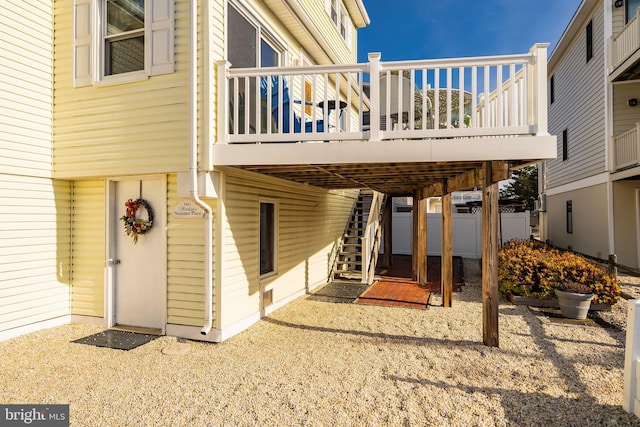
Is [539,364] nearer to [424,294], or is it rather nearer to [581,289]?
[581,289]

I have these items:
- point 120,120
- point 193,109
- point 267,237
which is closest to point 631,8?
point 267,237

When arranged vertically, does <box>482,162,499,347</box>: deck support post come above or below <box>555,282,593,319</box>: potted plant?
above

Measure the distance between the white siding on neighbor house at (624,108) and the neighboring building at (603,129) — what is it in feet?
0.07

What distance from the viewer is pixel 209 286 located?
17.1 feet

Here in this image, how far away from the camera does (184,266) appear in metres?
5.44

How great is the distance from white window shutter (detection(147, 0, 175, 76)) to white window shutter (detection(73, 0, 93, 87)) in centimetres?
113

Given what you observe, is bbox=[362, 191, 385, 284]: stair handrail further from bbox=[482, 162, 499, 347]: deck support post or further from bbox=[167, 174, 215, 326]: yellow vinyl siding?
bbox=[167, 174, 215, 326]: yellow vinyl siding

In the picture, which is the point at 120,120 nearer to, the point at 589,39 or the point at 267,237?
the point at 267,237

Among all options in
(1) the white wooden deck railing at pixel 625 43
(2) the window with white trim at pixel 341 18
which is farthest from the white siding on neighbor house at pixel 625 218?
(2) the window with white trim at pixel 341 18

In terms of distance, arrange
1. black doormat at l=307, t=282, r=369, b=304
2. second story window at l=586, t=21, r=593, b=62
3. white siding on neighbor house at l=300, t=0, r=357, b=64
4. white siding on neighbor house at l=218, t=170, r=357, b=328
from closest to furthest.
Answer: white siding on neighbor house at l=218, t=170, r=357, b=328
black doormat at l=307, t=282, r=369, b=304
white siding on neighbor house at l=300, t=0, r=357, b=64
second story window at l=586, t=21, r=593, b=62

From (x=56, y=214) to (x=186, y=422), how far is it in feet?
14.4

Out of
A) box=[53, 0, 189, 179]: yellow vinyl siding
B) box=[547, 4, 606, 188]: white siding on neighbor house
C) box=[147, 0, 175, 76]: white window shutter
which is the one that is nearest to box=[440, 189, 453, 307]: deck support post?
Result: box=[53, 0, 189, 179]: yellow vinyl siding

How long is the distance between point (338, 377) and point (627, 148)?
1039 cm

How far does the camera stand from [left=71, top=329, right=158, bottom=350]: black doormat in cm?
513
